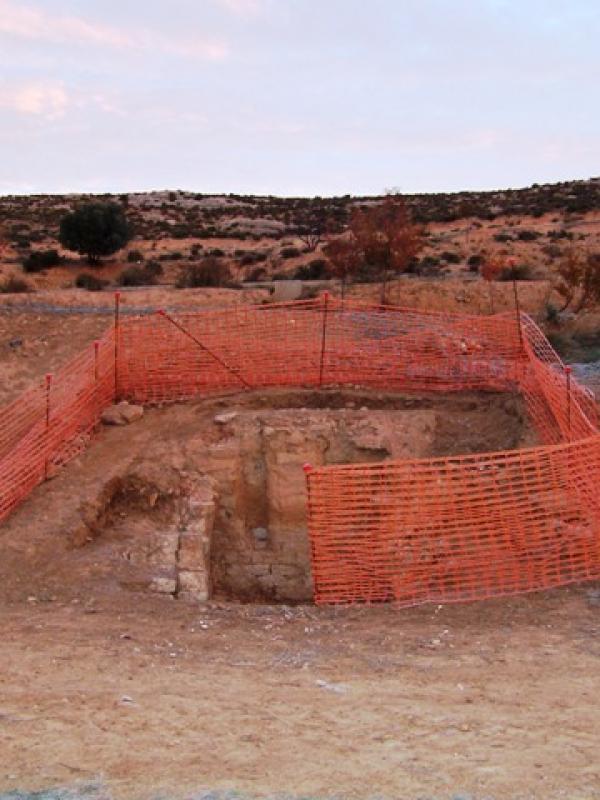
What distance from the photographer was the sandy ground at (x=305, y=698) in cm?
475

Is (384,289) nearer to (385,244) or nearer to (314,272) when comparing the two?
(385,244)

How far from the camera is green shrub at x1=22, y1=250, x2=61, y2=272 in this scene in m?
30.6

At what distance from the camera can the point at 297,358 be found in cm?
1429

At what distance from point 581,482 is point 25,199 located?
6274cm

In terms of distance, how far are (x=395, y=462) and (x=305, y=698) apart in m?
2.99

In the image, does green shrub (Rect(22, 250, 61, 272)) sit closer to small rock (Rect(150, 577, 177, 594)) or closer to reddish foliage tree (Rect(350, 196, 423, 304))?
reddish foliage tree (Rect(350, 196, 423, 304))

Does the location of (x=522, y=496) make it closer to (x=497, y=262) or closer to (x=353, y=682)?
(x=353, y=682)

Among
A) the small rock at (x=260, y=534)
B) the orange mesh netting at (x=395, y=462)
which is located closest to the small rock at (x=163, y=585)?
the orange mesh netting at (x=395, y=462)

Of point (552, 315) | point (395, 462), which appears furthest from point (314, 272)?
point (395, 462)

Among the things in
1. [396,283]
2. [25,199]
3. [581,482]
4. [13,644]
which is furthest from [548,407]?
[25,199]

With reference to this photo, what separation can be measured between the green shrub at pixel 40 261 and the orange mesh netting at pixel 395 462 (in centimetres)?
1606

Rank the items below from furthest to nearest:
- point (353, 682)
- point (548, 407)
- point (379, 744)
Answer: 1. point (548, 407)
2. point (353, 682)
3. point (379, 744)

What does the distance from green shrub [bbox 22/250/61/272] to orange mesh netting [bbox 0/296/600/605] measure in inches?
632

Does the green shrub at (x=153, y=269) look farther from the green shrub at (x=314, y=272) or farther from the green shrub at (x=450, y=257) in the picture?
the green shrub at (x=450, y=257)
